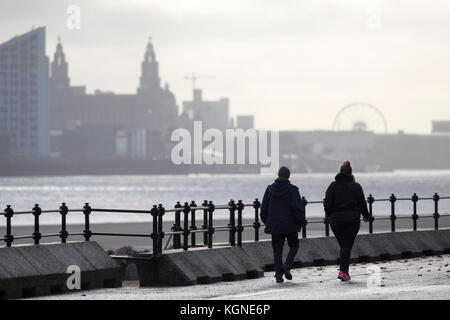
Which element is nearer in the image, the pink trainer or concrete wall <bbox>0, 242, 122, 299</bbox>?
concrete wall <bbox>0, 242, 122, 299</bbox>

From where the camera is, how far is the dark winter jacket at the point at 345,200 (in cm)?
1875

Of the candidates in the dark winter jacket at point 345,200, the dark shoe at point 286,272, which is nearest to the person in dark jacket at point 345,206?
the dark winter jacket at point 345,200

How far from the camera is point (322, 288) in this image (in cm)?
1731

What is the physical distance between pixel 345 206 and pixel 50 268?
4772 millimetres

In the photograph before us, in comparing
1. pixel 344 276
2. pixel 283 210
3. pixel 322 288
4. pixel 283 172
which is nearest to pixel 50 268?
pixel 283 210

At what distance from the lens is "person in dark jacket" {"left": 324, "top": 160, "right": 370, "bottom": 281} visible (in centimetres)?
1873

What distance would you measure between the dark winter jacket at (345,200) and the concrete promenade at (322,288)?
1057 mm

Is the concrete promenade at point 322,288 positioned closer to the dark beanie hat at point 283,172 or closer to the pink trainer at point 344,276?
the pink trainer at point 344,276

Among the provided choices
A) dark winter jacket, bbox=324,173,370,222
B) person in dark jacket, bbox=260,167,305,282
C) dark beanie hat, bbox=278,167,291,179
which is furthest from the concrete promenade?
dark beanie hat, bbox=278,167,291,179

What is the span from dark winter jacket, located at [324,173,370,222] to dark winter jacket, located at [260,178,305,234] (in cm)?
51

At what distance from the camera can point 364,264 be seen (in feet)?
77.4

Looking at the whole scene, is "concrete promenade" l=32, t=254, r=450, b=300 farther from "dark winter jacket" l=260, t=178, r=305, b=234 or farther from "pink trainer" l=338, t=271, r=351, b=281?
"dark winter jacket" l=260, t=178, r=305, b=234
